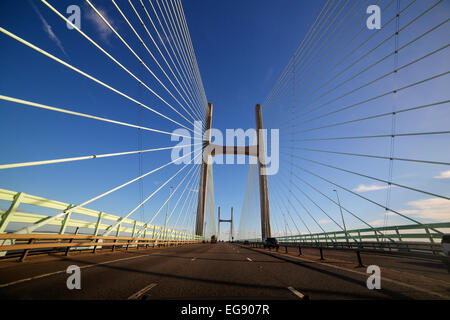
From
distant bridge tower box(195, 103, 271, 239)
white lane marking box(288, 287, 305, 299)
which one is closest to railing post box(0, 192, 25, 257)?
white lane marking box(288, 287, 305, 299)

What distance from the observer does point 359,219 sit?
511 inches

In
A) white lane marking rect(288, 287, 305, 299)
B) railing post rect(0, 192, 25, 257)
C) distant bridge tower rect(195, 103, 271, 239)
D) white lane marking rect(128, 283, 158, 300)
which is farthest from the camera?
distant bridge tower rect(195, 103, 271, 239)

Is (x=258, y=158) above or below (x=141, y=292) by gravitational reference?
above

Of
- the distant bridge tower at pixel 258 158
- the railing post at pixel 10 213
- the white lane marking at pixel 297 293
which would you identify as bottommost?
the white lane marking at pixel 297 293

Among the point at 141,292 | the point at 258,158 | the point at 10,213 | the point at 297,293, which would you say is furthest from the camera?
the point at 258,158

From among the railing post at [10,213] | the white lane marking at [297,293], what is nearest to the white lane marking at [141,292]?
the white lane marking at [297,293]

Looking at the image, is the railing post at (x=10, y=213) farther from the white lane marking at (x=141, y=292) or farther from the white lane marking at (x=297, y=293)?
the white lane marking at (x=297, y=293)

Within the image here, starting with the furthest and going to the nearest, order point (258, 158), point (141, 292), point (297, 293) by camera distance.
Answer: point (258, 158)
point (297, 293)
point (141, 292)

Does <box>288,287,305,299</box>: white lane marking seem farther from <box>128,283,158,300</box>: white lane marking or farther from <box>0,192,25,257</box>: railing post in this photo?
<box>0,192,25,257</box>: railing post

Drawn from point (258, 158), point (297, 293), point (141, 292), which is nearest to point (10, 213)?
point (141, 292)

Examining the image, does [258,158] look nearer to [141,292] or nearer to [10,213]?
[10,213]
